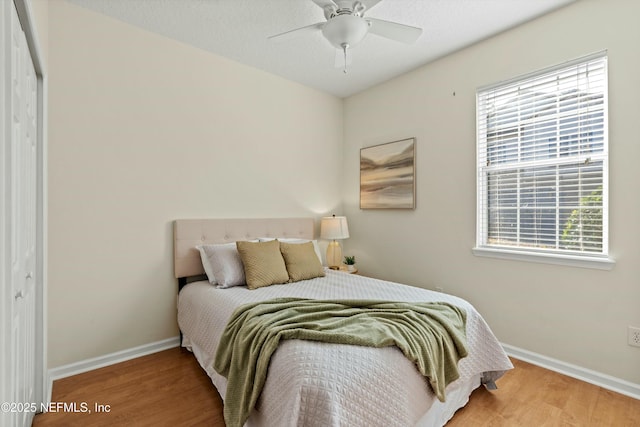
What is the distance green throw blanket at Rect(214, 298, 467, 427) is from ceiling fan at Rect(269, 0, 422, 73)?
5.64 feet

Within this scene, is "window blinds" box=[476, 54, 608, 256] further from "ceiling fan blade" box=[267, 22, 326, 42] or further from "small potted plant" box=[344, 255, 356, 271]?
"ceiling fan blade" box=[267, 22, 326, 42]

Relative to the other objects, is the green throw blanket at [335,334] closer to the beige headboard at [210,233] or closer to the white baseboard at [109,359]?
the beige headboard at [210,233]

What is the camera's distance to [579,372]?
2.33m

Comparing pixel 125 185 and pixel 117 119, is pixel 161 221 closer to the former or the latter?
pixel 125 185

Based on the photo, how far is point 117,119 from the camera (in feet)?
8.42

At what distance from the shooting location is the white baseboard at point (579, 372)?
2119mm

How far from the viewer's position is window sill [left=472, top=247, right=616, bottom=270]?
2217 millimetres

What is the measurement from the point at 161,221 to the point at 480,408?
2.76 meters

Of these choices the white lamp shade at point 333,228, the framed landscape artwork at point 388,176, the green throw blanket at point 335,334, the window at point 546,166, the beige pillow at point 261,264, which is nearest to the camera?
the green throw blanket at point 335,334

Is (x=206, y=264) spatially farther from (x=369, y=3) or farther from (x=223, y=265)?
(x=369, y=3)

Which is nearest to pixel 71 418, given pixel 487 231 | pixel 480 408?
pixel 480 408

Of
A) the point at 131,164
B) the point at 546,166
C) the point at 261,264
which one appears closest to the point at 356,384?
the point at 261,264

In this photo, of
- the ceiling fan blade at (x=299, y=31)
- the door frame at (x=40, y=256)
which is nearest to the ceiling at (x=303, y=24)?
the ceiling fan blade at (x=299, y=31)

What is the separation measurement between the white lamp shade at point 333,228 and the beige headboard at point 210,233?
35cm
